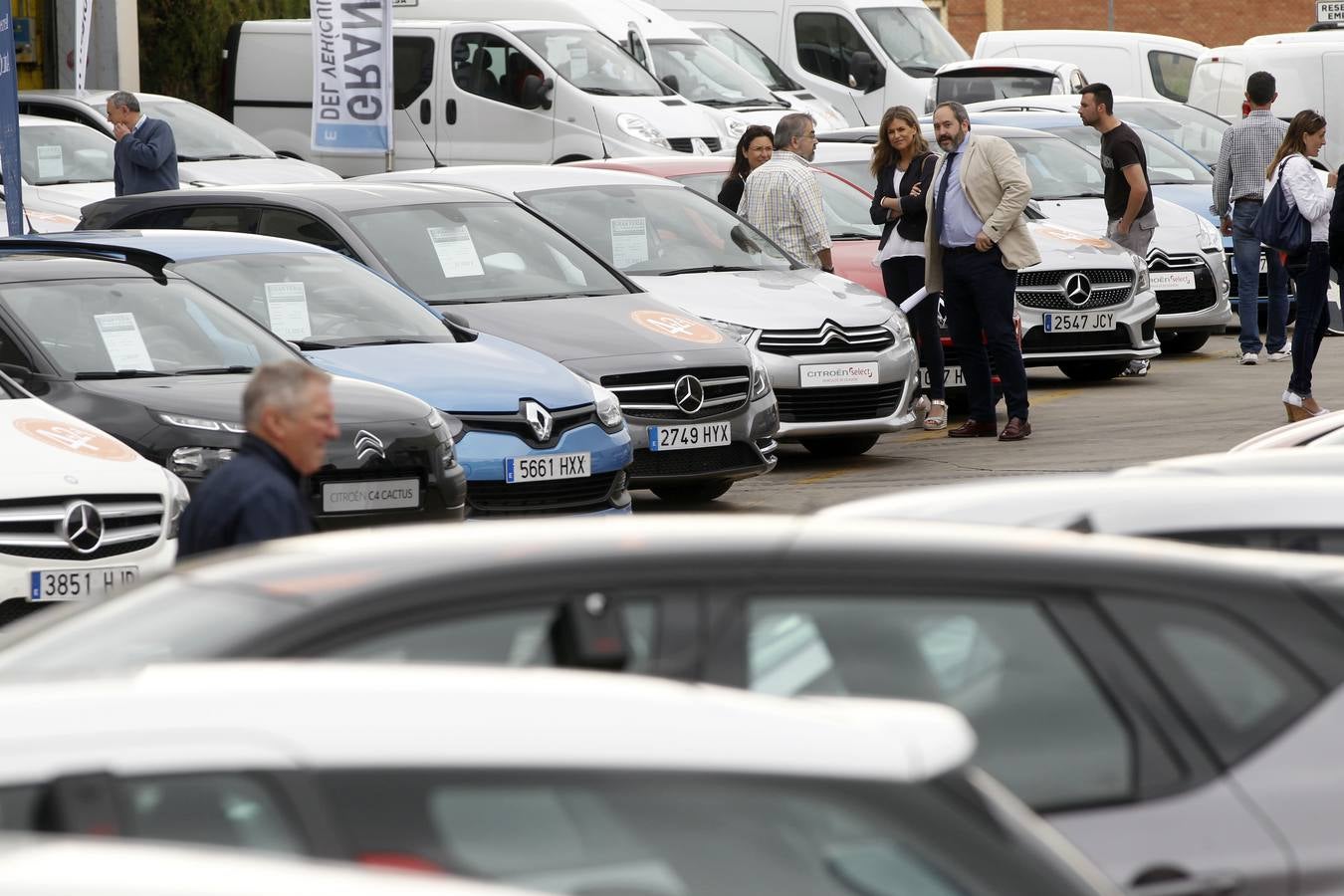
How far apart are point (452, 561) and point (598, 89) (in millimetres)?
18661

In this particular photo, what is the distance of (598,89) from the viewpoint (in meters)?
21.5

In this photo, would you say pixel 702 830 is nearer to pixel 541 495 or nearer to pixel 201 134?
pixel 541 495

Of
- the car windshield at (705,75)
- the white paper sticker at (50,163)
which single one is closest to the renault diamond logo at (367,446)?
the white paper sticker at (50,163)

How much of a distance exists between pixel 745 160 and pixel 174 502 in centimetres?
693

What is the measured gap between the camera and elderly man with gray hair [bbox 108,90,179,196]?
15.9 m

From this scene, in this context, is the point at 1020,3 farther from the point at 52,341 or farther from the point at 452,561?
the point at 452,561

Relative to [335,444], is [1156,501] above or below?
above

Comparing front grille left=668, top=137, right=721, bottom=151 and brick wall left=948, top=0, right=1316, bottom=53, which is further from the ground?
brick wall left=948, top=0, right=1316, bottom=53

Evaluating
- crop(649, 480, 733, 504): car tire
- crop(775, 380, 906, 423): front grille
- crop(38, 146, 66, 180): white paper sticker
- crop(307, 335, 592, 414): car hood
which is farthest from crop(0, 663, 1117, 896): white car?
crop(38, 146, 66, 180): white paper sticker

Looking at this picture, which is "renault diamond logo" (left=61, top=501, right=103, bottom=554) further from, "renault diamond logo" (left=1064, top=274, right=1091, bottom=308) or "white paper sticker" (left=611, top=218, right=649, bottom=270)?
"renault diamond logo" (left=1064, top=274, right=1091, bottom=308)

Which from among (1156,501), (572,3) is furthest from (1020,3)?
(1156,501)

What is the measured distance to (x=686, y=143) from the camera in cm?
2147

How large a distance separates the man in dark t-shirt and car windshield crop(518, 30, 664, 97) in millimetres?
6670

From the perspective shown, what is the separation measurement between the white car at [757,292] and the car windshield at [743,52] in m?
12.6
